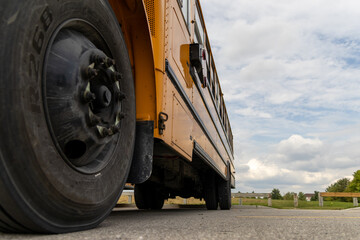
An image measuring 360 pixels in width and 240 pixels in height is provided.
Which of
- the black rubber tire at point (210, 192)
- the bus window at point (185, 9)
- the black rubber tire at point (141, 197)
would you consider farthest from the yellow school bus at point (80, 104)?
the black rubber tire at point (141, 197)

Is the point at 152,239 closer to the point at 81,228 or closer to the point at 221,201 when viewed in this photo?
the point at 81,228

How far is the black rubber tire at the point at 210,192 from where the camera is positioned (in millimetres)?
6340

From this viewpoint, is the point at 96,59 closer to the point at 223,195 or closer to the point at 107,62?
the point at 107,62

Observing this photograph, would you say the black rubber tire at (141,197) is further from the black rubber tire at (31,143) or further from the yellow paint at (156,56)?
the black rubber tire at (31,143)

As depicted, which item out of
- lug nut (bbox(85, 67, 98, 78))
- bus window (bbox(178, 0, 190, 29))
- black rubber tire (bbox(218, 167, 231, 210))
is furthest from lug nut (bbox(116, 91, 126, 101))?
black rubber tire (bbox(218, 167, 231, 210))

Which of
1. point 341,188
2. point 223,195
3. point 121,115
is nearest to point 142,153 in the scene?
point 121,115

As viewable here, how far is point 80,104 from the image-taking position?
54.2 inches

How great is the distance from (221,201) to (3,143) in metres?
6.17

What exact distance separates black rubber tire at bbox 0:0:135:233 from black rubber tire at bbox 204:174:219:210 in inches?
199

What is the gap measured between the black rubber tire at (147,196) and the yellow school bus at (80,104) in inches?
158

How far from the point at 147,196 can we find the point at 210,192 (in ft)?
3.80

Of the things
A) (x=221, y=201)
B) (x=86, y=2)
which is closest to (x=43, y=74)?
(x=86, y=2)

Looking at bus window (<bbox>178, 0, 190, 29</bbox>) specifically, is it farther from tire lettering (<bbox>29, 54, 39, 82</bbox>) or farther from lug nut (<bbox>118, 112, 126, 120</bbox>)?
tire lettering (<bbox>29, 54, 39, 82</bbox>)

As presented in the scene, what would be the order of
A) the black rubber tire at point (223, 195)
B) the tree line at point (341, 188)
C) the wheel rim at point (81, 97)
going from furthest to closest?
the tree line at point (341, 188), the black rubber tire at point (223, 195), the wheel rim at point (81, 97)
